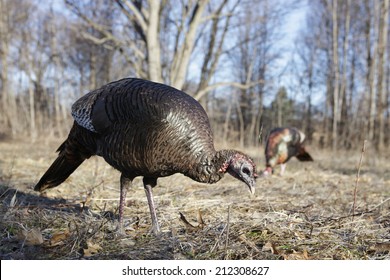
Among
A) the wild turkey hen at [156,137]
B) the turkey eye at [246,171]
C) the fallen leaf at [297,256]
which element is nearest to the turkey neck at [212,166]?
the wild turkey hen at [156,137]

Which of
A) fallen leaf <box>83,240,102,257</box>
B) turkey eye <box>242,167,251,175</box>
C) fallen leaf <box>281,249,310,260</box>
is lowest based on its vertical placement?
fallen leaf <box>281,249,310,260</box>

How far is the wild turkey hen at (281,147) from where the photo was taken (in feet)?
26.6

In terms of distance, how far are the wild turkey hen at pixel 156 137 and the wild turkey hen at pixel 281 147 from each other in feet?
17.0

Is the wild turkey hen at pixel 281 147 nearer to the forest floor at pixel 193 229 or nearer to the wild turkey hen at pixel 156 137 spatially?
the forest floor at pixel 193 229

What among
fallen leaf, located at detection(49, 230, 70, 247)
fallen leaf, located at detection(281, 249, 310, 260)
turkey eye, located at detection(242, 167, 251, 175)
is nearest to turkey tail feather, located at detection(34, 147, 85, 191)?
fallen leaf, located at detection(49, 230, 70, 247)

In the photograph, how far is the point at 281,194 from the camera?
17.6 feet

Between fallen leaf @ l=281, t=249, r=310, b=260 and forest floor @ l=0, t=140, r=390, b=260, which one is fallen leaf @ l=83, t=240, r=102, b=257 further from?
fallen leaf @ l=281, t=249, r=310, b=260

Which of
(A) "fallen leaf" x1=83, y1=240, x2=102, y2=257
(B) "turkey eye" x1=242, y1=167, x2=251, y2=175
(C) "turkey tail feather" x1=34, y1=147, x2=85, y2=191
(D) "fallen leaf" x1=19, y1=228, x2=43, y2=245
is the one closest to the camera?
(A) "fallen leaf" x1=83, y1=240, x2=102, y2=257

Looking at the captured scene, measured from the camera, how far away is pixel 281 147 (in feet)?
27.1

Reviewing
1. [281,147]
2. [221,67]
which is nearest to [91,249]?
[281,147]

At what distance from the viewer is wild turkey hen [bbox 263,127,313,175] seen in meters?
8.12

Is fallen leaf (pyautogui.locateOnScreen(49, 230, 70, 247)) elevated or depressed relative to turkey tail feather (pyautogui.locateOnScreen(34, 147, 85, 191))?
depressed

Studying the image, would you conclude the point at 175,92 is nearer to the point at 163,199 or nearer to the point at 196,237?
the point at 196,237
